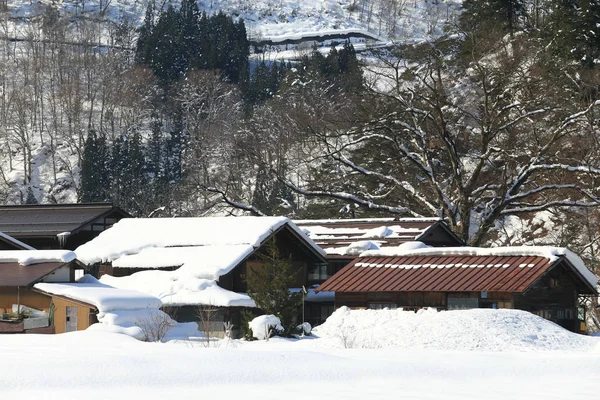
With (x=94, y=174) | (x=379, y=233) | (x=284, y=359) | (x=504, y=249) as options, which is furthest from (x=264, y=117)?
(x=284, y=359)

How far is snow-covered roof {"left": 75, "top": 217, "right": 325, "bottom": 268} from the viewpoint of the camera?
124ft

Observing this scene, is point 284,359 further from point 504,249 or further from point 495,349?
point 504,249

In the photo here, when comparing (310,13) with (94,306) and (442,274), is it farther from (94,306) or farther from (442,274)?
(94,306)

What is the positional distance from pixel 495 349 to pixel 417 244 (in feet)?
41.5

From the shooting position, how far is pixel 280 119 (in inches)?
3354

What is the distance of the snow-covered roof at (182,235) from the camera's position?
124ft

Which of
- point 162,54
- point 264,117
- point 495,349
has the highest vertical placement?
point 162,54

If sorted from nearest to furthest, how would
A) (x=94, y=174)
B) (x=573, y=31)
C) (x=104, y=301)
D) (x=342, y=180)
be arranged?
(x=104, y=301), (x=573, y=31), (x=342, y=180), (x=94, y=174)

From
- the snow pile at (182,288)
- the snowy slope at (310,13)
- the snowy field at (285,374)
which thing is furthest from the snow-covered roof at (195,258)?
the snowy slope at (310,13)

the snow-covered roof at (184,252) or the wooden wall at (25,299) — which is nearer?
the wooden wall at (25,299)

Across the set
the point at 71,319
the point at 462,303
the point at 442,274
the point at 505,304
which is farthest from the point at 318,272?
the point at 71,319

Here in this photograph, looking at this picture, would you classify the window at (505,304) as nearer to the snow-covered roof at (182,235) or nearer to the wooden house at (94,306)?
the snow-covered roof at (182,235)

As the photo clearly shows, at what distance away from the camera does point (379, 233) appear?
140 ft

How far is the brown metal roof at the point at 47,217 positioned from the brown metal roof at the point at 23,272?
11.3 m
